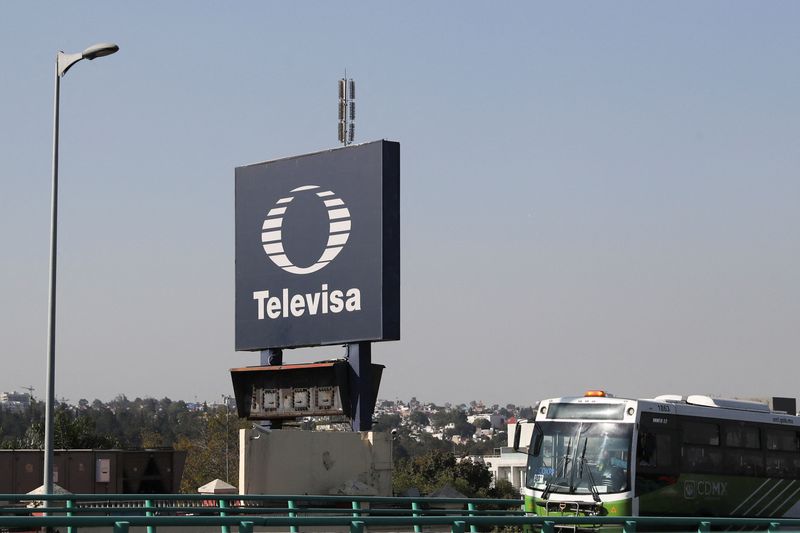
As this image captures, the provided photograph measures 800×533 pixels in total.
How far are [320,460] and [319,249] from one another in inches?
309

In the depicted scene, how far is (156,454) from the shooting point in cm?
6912

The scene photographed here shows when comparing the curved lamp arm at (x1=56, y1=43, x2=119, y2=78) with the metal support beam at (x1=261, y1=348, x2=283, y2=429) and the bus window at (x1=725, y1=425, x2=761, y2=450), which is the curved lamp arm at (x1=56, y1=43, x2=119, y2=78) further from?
the metal support beam at (x1=261, y1=348, x2=283, y2=429)

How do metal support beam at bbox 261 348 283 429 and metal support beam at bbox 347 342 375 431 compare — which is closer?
metal support beam at bbox 347 342 375 431

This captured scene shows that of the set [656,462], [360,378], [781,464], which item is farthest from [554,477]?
[360,378]

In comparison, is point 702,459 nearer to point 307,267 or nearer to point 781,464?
point 781,464

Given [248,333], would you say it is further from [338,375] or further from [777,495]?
[777,495]

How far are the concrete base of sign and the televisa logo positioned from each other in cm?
454

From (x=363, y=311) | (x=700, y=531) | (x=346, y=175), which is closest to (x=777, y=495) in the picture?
(x=700, y=531)

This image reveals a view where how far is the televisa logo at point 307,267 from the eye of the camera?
45.5m

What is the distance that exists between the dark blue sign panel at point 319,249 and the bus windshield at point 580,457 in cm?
1880

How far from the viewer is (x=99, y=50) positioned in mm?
25453

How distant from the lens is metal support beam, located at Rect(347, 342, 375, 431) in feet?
147

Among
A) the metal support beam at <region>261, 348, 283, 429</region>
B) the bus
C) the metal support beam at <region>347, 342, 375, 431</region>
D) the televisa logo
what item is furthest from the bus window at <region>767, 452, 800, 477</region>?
the metal support beam at <region>261, 348, 283, 429</region>

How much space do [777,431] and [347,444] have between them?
856 inches
